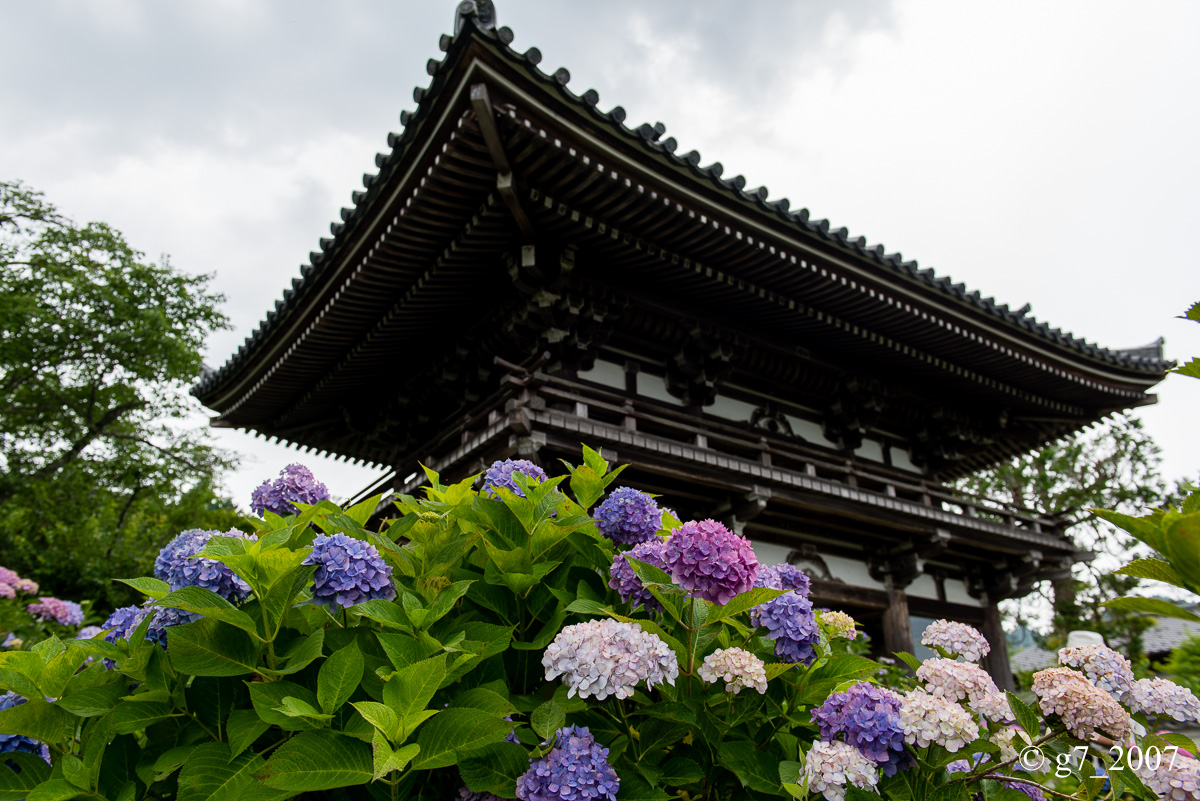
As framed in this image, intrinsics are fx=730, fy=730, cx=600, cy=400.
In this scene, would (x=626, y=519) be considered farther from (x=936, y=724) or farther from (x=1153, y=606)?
(x=1153, y=606)

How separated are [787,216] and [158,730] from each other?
6.23 metres

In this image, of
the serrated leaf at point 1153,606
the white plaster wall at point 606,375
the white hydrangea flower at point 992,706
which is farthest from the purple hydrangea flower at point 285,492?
the white plaster wall at point 606,375

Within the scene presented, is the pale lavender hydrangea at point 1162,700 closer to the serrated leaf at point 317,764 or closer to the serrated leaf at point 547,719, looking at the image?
the serrated leaf at point 547,719

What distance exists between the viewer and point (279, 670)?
1213 millimetres

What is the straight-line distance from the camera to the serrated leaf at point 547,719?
1198mm

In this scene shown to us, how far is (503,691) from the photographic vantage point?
1312mm

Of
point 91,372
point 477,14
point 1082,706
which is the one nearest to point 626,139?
point 477,14

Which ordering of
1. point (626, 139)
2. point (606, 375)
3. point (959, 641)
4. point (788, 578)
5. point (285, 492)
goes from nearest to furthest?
point (959, 641) < point (788, 578) < point (285, 492) < point (626, 139) < point (606, 375)

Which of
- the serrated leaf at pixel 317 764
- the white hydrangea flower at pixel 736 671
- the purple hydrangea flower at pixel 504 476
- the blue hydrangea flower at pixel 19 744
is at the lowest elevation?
the blue hydrangea flower at pixel 19 744

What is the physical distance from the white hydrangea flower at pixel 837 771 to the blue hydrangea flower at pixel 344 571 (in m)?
0.82

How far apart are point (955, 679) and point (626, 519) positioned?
0.74 m

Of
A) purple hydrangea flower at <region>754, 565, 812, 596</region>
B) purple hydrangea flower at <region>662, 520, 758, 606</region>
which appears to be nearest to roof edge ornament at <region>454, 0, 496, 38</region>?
purple hydrangea flower at <region>754, 565, 812, 596</region>

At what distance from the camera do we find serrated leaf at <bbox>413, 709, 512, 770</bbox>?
3.70 ft

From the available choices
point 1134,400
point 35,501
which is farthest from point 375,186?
point 35,501
